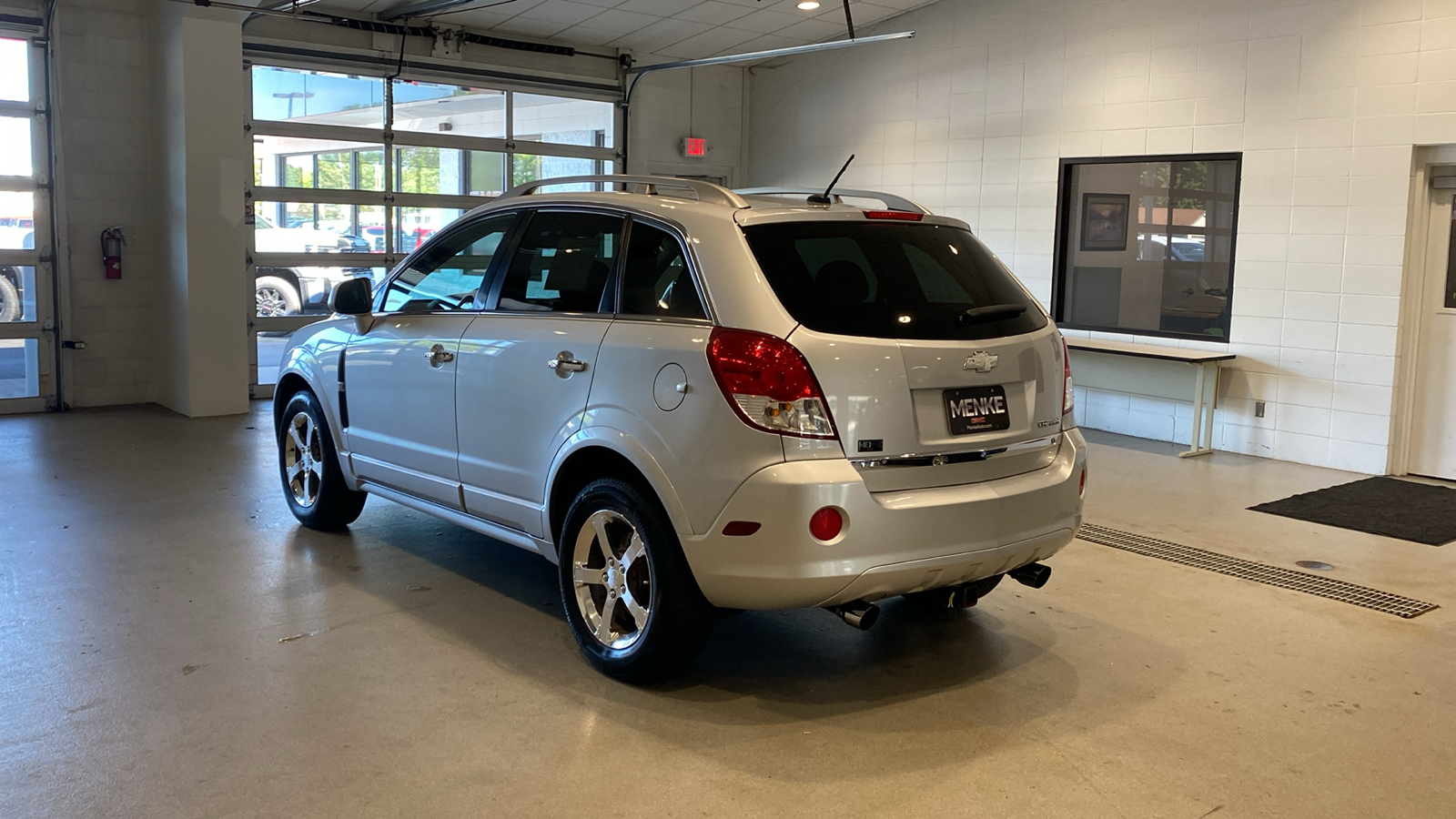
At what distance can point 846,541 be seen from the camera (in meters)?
3.21

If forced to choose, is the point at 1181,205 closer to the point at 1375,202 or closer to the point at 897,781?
the point at 1375,202

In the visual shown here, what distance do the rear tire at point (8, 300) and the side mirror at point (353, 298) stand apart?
5.60 meters

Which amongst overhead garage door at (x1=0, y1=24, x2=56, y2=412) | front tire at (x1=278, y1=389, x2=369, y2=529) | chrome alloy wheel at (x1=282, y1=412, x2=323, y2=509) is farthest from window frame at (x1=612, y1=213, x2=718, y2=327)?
overhead garage door at (x1=0, y1=24, x2=56, y2=412)

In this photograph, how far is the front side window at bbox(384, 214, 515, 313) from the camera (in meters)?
4.45

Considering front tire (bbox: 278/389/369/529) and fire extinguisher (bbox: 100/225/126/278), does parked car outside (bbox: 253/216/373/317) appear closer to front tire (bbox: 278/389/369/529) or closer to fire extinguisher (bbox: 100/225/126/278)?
fire extinguisher (bbox: 100/225/126/278)

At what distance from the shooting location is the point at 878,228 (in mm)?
3699

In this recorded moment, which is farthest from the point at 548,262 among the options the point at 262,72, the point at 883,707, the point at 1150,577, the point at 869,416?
the point at 262,72

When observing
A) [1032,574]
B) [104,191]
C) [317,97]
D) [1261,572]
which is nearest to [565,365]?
[1032,574]

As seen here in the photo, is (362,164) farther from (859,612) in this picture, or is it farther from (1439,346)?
(1439,346)

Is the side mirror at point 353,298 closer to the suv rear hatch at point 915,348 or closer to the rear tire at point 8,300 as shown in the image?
Result: the suv rear hatch at point 915,348

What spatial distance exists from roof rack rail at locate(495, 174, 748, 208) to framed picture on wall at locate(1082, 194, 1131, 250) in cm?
600

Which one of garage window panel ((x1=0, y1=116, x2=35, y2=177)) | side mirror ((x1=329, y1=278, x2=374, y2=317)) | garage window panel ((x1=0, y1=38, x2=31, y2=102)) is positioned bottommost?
side mirror ((x1=329, y1=278, x2=374, y2=317))

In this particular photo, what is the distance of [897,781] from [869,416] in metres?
0.97

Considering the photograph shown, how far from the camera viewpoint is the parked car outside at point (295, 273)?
1009 cm
